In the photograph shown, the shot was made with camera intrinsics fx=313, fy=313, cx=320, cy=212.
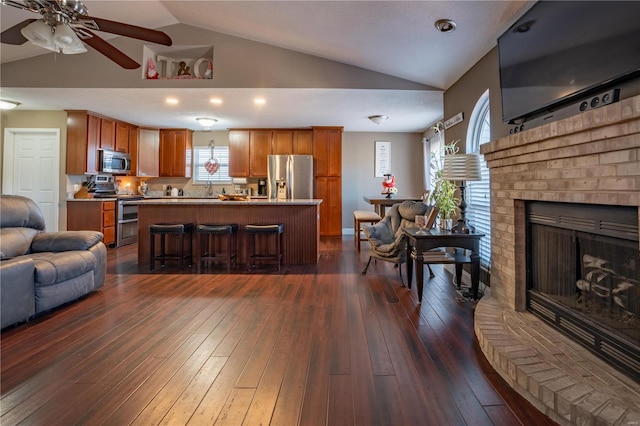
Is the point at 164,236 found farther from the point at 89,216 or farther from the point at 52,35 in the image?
the point at 52,35

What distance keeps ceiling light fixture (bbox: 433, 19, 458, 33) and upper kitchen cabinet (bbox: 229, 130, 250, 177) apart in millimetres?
4977

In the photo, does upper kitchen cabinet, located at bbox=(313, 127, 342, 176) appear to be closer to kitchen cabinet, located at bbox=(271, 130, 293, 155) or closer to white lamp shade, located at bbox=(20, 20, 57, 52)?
kitchen cabinet, located at bbox=(271, 130, 293, 155)

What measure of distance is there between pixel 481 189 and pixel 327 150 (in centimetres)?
396

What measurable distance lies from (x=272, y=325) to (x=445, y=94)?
12.6 ft

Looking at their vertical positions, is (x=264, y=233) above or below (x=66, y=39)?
below

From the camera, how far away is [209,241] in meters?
4.48

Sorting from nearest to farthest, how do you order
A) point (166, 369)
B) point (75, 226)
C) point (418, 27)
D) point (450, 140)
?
point (166, 369)
point (418, 27)
point (450, 140)
point (75, 226)

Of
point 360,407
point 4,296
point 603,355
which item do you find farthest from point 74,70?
point 603,355

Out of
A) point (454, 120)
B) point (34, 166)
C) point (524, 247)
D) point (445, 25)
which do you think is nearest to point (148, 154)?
point (34, 166)

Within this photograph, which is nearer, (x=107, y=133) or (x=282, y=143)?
(x=107, y=133)

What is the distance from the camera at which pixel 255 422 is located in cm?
133

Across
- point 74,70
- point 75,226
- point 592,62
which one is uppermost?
point 74,70

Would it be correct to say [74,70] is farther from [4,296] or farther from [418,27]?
[418,27]

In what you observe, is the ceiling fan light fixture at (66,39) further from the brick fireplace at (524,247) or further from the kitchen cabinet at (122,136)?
the kitchen cabinet at (122,136)
